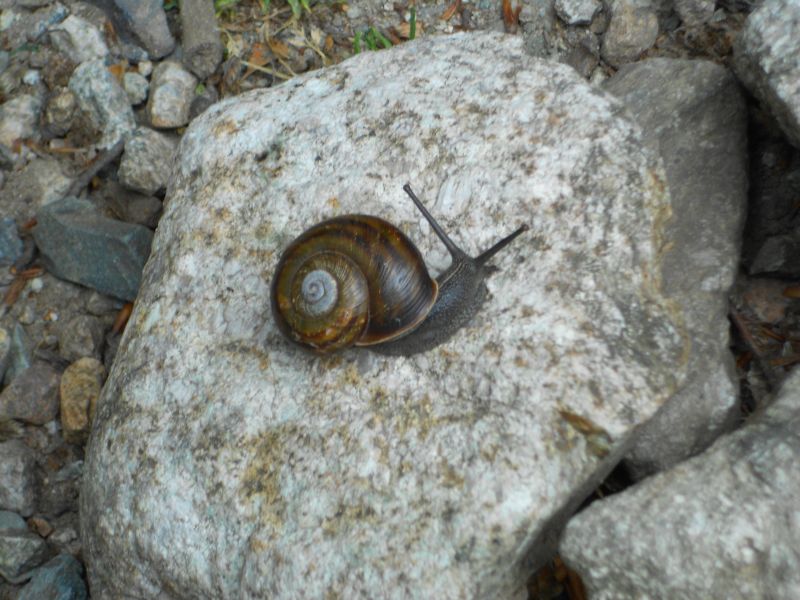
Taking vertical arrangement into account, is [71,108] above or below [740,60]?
below

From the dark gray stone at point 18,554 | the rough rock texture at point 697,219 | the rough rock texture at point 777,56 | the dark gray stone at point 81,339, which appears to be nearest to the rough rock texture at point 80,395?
the dark gray stone at point 81,339

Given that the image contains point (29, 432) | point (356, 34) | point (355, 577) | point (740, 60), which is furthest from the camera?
point (356, 34)

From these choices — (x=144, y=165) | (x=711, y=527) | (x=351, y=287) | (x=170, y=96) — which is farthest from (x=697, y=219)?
(x=170, y=96)

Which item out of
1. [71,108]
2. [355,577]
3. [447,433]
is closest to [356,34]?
[71,108]

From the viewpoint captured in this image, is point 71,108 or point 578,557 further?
point 71,108

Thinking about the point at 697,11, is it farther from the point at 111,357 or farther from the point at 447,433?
the point at 111,357

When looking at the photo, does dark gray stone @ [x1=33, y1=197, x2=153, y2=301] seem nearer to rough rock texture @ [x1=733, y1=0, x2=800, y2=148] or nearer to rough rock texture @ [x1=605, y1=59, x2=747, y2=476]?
rough rock texture @ [x1=605, y1=59, x2=747, y2=476]

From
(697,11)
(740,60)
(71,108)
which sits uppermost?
(697,11)

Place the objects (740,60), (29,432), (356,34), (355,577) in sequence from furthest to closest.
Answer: (356,34) < (29,432) < (740,60) < (355,577)
